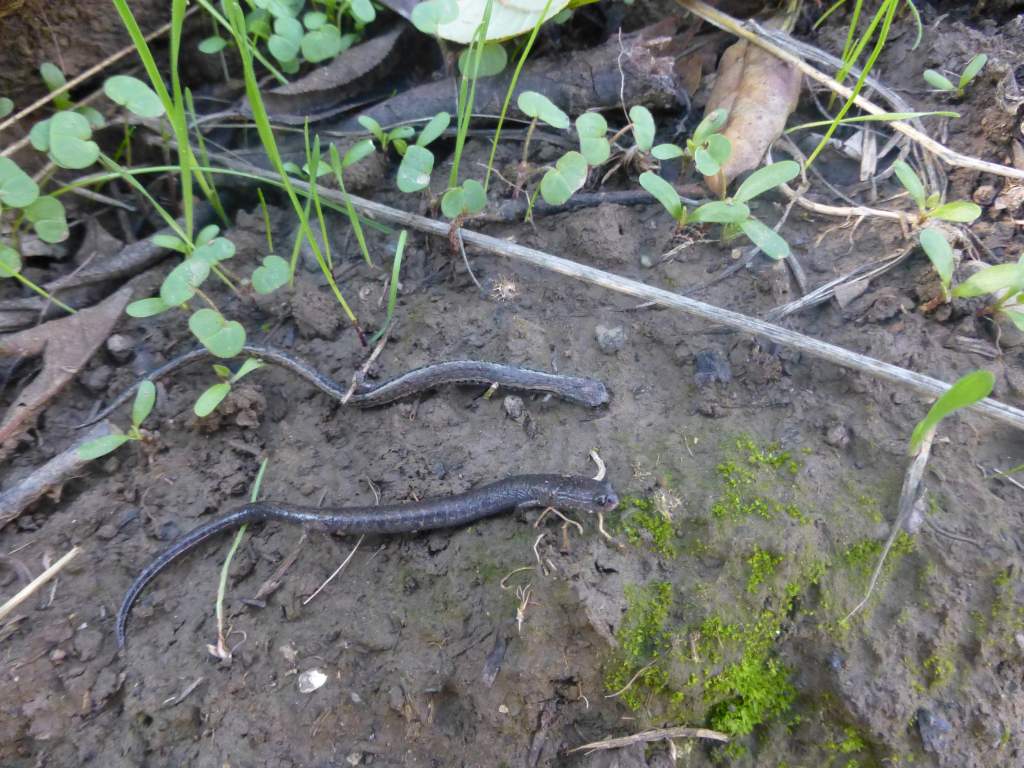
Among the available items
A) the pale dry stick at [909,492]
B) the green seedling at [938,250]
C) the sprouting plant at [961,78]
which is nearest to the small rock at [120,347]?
the pale dry stick at [909,492]

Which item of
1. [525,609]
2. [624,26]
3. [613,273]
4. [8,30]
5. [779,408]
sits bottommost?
[525,609]

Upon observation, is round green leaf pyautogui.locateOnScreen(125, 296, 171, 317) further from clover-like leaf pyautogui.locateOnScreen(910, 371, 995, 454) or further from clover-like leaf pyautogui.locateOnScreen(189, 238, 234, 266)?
clover-like leaf pyautogui.locateOnScreen(910, 371, 995, 454)

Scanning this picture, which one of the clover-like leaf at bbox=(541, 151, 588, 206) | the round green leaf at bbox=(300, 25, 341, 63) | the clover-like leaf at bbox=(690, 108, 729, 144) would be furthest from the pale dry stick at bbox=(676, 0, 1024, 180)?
the round green leaf at bbox=(300, 25, 341, 63)

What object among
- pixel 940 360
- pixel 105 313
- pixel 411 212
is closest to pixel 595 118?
pixel 411 212

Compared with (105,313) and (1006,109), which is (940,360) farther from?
(105,313)

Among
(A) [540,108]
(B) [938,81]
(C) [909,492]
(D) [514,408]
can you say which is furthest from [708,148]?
(C) [909,492]

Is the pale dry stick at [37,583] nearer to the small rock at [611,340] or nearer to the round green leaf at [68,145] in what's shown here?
the round green leaf at [68,145]
